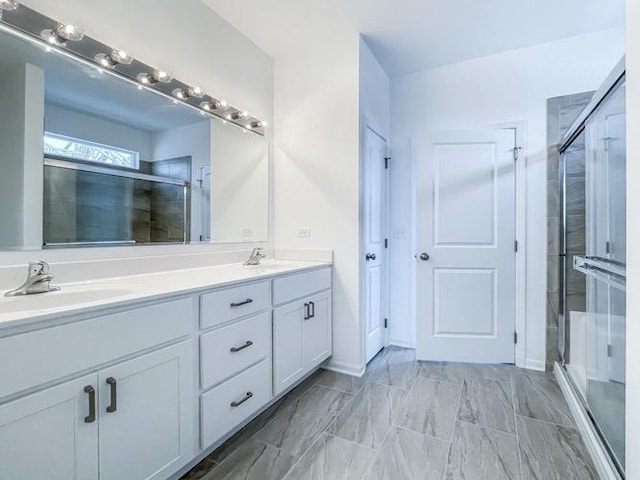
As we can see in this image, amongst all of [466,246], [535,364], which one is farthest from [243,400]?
[535,364]

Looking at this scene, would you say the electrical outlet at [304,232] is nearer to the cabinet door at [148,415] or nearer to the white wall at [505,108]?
the white wall at [505,108]

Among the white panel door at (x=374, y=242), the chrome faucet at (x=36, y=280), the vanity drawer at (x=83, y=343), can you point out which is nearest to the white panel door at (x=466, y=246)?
the white panel door at (x=374, y=242)

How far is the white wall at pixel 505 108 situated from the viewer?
8.03ft

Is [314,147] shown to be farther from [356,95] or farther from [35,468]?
[35,468]

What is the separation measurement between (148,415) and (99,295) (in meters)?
0.54

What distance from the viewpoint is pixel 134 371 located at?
115 cm

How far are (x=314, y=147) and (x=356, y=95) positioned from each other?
1.60 feet

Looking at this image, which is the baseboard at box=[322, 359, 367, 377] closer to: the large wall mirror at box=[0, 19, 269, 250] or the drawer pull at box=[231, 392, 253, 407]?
the drawer pull at box=[231, 392, 253, 407]

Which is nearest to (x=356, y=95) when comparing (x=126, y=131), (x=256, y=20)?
(x=256, y=20)

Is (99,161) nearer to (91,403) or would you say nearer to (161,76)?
(161,76)

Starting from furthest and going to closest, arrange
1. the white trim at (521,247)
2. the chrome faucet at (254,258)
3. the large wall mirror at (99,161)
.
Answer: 1. the white trim at (521,247)
2. the chrome faucet at (254,258)
3. the large wall mirror at (99,161)

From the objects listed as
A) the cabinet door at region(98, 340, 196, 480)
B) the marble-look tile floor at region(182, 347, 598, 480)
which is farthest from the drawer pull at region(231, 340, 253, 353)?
the marble-look tile floor at region(182, 347, 598, 480)

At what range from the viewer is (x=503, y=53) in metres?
2.65

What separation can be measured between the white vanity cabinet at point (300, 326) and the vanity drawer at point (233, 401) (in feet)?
0.37
